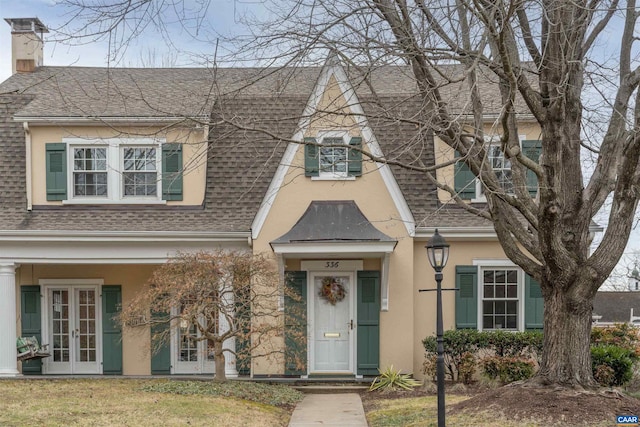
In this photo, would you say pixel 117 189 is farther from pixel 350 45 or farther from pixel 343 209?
pixel 350 45

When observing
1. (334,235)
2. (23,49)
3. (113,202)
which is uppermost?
(23,49)

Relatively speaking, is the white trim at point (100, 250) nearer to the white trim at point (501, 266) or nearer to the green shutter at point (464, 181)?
the green shutter at point (464, 181)

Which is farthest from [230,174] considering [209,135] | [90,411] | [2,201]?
[90,411]

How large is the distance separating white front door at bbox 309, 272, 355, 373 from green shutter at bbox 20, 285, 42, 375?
19.5 ft

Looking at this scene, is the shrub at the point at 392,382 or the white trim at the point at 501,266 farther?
the white trim at the point at 501,266

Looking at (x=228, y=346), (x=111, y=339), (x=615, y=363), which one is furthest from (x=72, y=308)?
(x=615, y=363)

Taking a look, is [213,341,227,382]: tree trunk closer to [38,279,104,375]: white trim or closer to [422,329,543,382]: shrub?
[38,279,104,375]: white trim

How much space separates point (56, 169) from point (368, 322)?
24.2 ft

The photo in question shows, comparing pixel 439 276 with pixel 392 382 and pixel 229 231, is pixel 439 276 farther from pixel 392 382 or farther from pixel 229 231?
pixel 229 231

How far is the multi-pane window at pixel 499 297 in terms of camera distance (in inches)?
587

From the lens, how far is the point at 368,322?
14.5 meters

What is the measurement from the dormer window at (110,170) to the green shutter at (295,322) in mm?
3170

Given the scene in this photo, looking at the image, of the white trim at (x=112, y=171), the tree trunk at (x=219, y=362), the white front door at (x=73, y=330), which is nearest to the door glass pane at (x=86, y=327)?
the white front door at (x=73, y=330)

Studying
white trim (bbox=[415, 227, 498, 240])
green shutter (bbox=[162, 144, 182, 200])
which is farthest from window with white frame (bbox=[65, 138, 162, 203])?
white trim (bbox=[415, 227, 498, 240])
